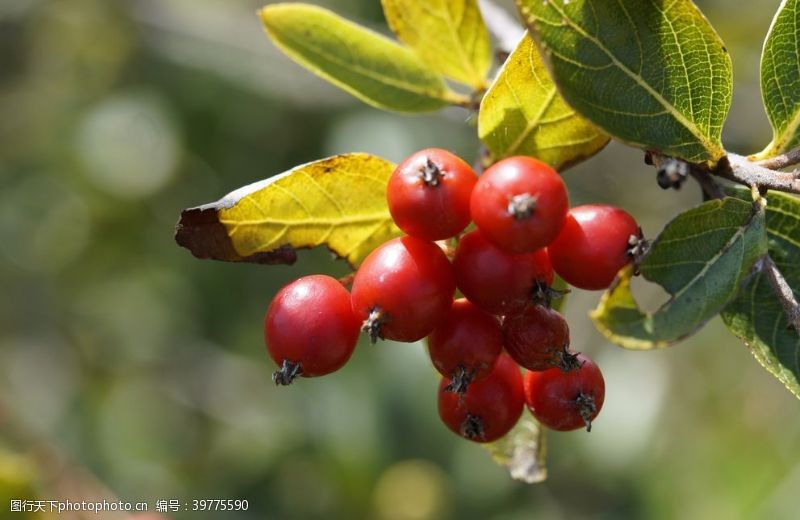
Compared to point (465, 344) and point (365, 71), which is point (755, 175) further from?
point (365, 71)

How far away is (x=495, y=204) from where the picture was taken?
1.79m

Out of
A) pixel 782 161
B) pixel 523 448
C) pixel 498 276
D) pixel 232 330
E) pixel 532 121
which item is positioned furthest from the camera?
pixel 232 330

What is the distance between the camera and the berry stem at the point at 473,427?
2.23 m

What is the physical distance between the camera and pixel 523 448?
8.91 feet

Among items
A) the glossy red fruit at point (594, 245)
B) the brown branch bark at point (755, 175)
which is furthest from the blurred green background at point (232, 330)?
the glossy red fruit at point (594, 245)

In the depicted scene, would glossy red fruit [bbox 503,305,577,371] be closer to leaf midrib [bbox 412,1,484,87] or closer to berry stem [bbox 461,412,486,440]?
A: berry stem [bbox 461,412,486,440]

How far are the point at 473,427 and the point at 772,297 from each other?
858 millimetres

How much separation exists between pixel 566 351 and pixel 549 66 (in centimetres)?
69

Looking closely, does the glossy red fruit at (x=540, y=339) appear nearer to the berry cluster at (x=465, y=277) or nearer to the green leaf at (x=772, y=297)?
the berry cluster at (x=465, y=277)

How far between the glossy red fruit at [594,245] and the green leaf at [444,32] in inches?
38.9

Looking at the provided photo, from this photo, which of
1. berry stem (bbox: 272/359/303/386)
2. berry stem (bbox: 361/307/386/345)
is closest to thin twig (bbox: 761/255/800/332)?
berry stem (bbox: 361/307/386/345)

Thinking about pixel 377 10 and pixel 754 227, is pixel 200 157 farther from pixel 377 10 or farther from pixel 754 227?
pixel 754 227

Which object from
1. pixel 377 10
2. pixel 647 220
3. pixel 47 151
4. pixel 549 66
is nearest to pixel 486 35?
pixel 549 66

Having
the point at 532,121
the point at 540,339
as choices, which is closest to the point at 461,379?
the point at 540,339
